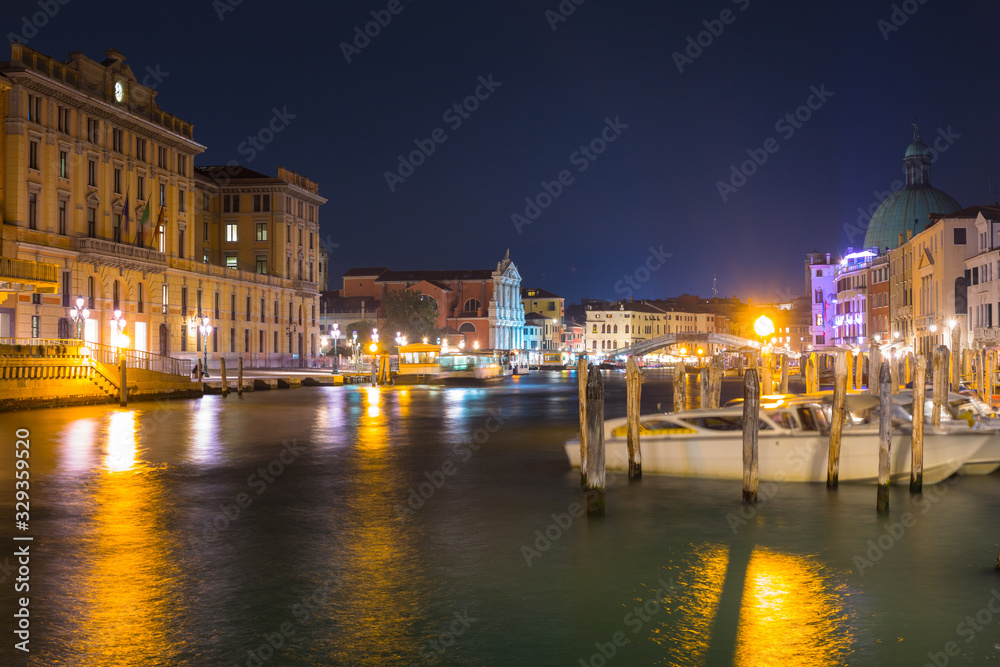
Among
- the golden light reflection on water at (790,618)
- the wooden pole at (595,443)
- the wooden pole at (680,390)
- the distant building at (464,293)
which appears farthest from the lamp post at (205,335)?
the distant building at (464,293)

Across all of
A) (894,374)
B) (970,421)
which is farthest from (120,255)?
(970,421)

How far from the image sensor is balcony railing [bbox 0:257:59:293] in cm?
4191

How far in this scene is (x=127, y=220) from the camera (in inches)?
2520

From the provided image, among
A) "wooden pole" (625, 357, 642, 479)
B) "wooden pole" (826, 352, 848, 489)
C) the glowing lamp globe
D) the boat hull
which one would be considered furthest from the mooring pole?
the glowing lamp globe

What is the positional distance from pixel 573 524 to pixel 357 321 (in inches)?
4938

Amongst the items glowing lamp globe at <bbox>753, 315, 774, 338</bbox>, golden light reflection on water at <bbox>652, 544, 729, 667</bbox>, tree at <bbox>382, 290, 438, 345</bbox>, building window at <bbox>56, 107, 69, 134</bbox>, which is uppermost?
building window at <bbox>56, 107, 69, 134</bbox>

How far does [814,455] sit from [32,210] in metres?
49.9

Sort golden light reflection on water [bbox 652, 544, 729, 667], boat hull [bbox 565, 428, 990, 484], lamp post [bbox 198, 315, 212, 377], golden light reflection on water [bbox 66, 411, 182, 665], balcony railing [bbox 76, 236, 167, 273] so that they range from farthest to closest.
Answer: lamp post [bbox 198, 315, 212, 377] < balcony railing [bbox 76, 236, 167, 273] < boat hull [bbox 565, 428, 990, 484] < golden light reflection on water [bbox 652, 544, 729, 667] < golden light reflection on water [bbox 66, 411, 182, 665]

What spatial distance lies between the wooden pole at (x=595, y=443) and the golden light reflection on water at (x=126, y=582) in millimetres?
6440

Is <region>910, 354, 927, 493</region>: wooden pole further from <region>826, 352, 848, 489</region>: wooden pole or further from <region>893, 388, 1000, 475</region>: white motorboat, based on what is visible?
<region>893, 388, 1000, 475</region>: white motorboat

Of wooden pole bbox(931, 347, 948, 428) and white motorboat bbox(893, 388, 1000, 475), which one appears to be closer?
white motorboat bbox(893, 388, 1000, 475)

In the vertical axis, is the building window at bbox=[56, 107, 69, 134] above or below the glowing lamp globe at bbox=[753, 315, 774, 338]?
above

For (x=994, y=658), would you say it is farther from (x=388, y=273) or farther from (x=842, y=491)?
(x=388, y=273)

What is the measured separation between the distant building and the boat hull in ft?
427
